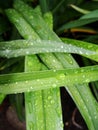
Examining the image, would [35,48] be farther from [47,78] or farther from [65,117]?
[65,117]

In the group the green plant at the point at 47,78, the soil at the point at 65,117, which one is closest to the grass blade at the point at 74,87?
the green plant at the point at 47,78

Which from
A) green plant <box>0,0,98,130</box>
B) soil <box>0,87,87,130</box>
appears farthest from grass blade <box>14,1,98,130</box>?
soil <box>0,87,87,130</box>

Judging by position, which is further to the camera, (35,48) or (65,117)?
(65,117)

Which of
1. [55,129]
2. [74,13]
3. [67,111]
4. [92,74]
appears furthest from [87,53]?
[67,111]

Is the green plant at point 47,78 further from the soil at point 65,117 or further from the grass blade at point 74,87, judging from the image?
the soil at point 65,117

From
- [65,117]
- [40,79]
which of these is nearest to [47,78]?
[40,79]

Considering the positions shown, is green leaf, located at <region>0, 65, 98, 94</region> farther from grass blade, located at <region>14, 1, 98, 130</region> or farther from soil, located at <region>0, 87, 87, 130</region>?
soil, located at <region>0, 87, 87, 130</region>
